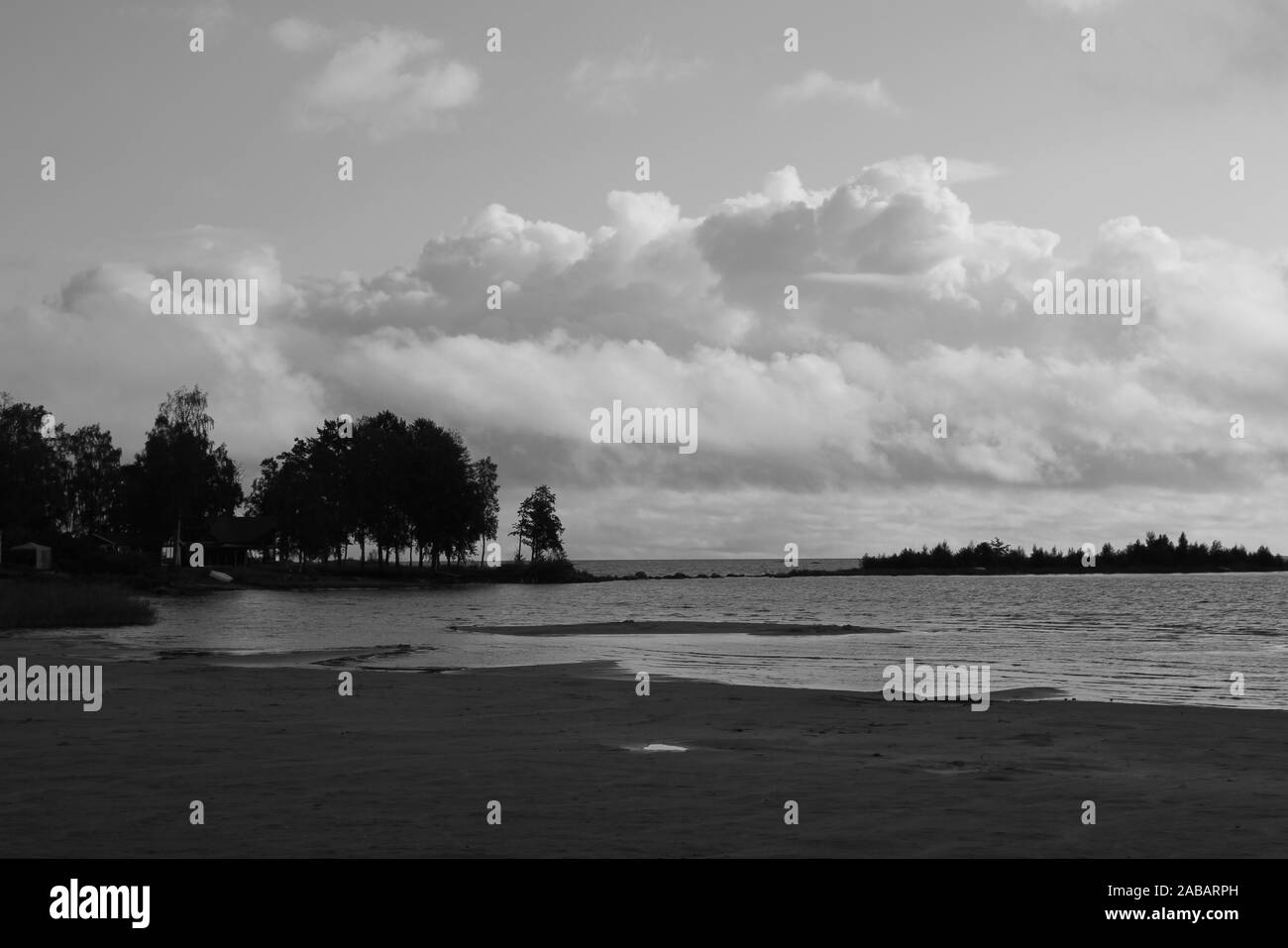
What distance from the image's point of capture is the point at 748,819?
1269 centimetres

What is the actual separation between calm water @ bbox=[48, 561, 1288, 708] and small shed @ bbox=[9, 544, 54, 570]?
2141 centimetres

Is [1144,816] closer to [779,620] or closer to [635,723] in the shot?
[635,723]

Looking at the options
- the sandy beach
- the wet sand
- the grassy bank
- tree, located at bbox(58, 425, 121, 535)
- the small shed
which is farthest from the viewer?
tree, located at bbox(58, 425, 121, 535)

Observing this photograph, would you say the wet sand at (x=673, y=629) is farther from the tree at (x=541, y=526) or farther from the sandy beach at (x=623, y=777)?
the tree at (x=541, y=526)

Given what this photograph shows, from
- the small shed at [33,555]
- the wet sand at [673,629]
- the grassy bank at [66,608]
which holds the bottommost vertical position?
the wet sand at [673,629]

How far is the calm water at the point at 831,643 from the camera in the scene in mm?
36594

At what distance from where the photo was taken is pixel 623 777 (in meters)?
15.4

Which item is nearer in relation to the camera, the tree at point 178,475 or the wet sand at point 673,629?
the wet sand at point 673,629

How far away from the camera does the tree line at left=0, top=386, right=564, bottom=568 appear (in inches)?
5113

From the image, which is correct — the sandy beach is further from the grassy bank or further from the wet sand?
the wet sand

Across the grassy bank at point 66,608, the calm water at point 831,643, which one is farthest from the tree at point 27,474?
the grassy bank at point 66,608

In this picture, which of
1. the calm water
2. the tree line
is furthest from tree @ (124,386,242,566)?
the calm water

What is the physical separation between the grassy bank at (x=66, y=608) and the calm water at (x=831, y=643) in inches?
80.1

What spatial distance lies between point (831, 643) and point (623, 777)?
3950 centimetres
